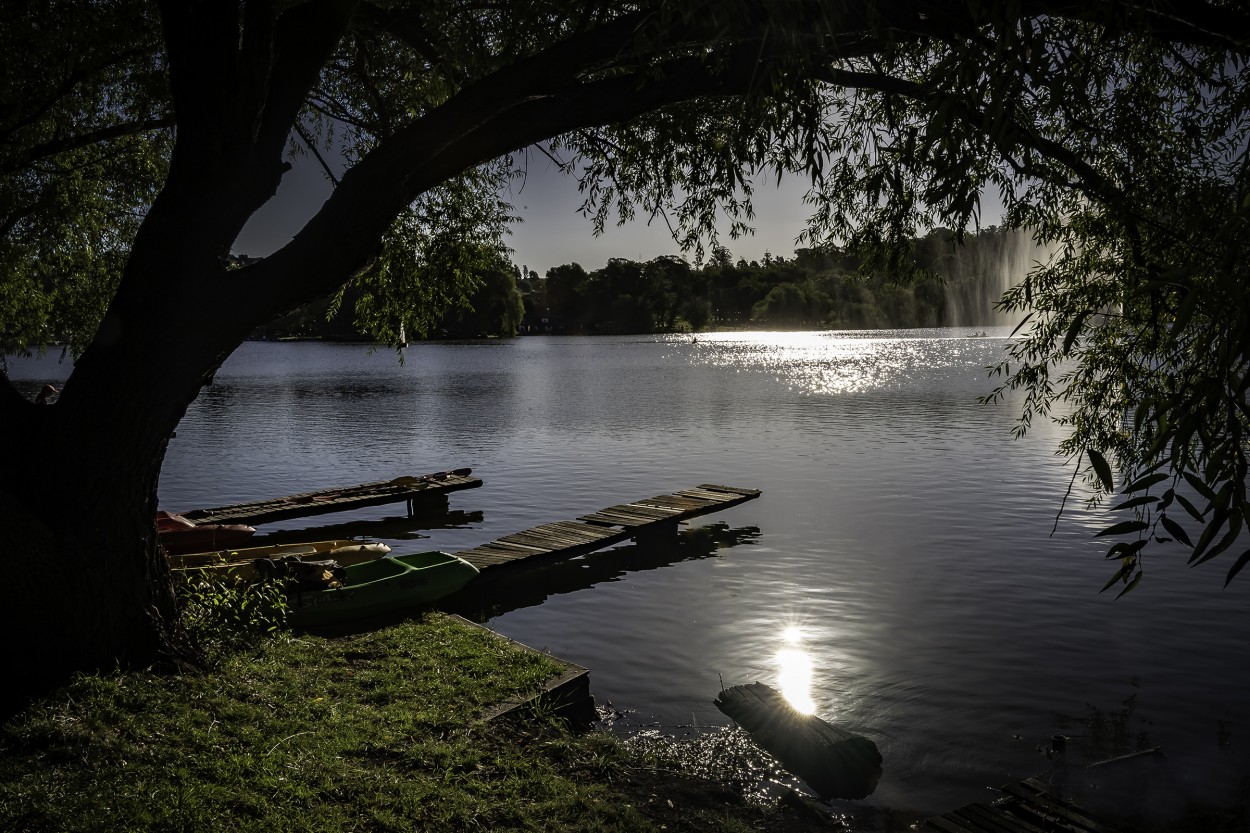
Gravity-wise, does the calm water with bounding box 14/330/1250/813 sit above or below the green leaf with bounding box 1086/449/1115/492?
below

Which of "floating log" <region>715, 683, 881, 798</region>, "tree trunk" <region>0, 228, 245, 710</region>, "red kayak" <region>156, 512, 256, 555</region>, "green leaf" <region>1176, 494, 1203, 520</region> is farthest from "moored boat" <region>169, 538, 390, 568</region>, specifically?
"green leaf" <region>1176, 494, 1203, 520</region>

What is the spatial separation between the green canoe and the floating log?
18.6ft

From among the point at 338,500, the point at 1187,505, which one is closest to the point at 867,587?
the point at 338,500

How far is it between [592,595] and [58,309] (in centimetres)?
1586

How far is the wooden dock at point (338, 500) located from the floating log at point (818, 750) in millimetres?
14648

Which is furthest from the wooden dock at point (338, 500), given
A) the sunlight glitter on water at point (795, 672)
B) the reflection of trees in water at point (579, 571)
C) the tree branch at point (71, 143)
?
the sunlight glitter on water at point (795, 672)

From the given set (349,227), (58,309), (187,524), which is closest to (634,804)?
(349,227)

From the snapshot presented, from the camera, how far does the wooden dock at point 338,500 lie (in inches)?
814

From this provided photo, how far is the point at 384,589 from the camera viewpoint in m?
12.9

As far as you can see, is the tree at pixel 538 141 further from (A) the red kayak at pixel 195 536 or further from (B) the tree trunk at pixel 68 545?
(A) the red kayak at pixel 195 536

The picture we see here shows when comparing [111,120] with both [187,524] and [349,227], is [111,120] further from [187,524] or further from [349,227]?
[349,227]

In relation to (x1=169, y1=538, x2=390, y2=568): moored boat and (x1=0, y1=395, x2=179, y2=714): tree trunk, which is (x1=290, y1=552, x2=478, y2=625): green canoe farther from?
(x1=0, y1=395, x2=179, y2=714): tree trunk

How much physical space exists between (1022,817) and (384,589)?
8858 millimetres

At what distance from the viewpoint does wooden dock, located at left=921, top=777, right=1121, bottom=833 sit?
7.52 metres
